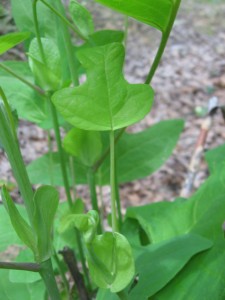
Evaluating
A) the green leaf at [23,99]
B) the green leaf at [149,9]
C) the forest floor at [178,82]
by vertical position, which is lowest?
the forest floor at [178,82]

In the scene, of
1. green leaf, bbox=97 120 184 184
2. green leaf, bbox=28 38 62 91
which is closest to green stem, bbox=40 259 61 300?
green leaf, bbox=28 38 62 91

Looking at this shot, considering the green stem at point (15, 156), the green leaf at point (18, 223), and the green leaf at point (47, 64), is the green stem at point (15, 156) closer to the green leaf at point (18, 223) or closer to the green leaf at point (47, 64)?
the green leaf at point (18, 223)

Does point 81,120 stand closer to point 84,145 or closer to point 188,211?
point 84,145

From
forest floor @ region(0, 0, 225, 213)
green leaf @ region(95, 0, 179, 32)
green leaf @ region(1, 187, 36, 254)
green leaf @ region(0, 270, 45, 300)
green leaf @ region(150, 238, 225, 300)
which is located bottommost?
forest floor @ region(0, 0, 225, 213)

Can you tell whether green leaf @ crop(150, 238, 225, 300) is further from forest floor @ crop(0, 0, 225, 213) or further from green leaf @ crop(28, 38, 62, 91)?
forest floor @ crop(0, 0, 225, 213)

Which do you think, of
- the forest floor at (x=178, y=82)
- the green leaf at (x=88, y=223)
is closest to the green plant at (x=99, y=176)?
the green leaf at (x=88, y=223)

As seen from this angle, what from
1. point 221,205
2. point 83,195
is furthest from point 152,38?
point 221,205
